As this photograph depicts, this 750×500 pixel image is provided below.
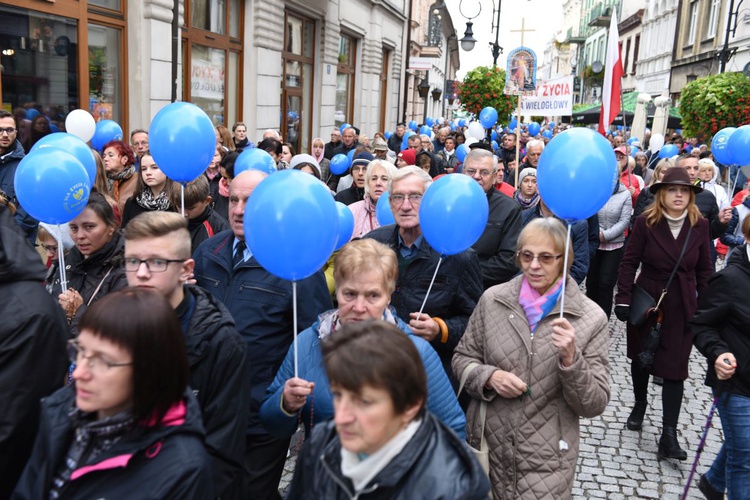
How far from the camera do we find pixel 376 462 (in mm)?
1691

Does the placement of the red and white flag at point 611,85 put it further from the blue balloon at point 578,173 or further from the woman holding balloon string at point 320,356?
the woman holding balloon string at point 320,356

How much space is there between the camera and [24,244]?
2426 millimetres

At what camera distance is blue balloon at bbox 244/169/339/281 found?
2658 millimetres

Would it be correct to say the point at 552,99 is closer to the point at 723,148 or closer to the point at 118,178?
the point at 723,148

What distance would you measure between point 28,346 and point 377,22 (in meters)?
23.1

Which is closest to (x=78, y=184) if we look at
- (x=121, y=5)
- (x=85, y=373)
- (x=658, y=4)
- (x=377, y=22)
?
(x=85, y=373)

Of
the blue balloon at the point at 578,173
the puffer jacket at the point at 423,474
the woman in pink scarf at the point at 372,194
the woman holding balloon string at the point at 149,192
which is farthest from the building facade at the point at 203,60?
the puffer jacket at the point at 423,474

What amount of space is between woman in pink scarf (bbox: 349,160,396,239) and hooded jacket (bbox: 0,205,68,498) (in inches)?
113

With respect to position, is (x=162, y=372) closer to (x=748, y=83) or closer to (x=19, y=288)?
(x=19, y=288)

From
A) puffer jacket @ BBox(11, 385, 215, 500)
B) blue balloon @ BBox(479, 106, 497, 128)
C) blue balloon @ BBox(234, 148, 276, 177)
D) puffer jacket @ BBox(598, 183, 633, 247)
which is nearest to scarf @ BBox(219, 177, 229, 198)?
blue balloon @ BBox(234, 148, 276, 177)

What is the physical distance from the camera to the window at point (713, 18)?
32000 millimetres

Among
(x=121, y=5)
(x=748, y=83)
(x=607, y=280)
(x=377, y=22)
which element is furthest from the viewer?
(x=377, y=22)

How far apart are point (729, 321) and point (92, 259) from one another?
3260mm

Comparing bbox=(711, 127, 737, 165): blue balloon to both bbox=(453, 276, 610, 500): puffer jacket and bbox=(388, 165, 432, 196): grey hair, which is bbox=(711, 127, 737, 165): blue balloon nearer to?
bbox=(388, 165, 432, 196): grey hair
